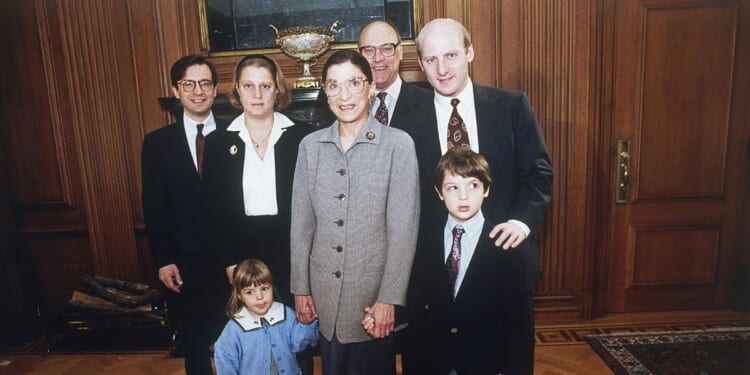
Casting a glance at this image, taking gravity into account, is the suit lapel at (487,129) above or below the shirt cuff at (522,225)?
above

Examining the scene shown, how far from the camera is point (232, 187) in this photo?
166 centimetres

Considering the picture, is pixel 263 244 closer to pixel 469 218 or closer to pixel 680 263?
pixel 469 218

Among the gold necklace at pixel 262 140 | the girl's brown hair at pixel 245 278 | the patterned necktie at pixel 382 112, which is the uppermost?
the patterned necktie at pixel 382 112

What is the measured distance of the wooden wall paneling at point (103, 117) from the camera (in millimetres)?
2730

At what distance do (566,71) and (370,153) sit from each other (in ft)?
5.54

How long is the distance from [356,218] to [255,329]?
0.52 meters

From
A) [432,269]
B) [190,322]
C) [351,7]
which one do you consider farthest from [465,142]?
[351,7]

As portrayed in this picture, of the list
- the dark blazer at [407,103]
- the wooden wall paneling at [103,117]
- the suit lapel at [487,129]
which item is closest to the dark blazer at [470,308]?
the suit lapel at [487,129]

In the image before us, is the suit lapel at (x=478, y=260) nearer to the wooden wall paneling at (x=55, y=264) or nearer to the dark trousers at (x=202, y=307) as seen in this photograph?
the dark trousers at (x=202, y=307)

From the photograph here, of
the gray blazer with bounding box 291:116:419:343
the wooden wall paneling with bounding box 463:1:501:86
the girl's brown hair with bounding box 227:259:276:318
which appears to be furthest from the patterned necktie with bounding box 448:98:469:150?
the wooden wall paneling with bounding box 463:1:501:86

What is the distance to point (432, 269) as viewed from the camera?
1531 mm

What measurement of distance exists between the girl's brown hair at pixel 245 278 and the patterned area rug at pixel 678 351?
1.78 m

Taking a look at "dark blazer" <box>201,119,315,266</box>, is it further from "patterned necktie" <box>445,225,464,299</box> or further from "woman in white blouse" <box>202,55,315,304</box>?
"patterned necktie" <box>445,225,464,299</box>

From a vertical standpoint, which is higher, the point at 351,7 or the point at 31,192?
the point at 351,7
